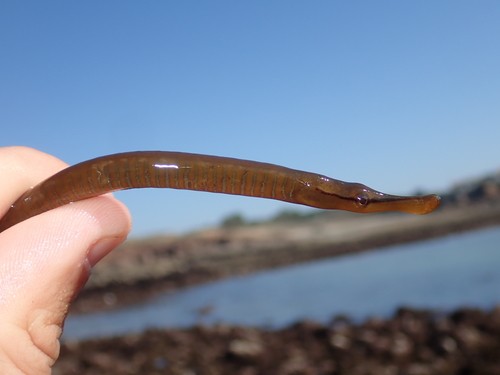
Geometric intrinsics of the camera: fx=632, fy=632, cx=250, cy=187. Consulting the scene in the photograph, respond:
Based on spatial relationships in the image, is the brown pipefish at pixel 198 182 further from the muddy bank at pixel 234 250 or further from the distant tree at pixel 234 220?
the distant tree at pixel 234 220

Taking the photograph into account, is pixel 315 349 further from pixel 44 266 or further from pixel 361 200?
pixel 44 266

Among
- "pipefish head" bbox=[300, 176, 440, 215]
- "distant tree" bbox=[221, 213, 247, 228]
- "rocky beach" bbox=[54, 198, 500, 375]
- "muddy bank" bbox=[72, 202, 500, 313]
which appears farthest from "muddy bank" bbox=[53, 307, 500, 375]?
"distant tree" bbox=[221, 213, 247, 228]

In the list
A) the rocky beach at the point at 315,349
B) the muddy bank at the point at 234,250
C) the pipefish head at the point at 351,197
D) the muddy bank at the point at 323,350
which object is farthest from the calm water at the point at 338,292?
the pipefish head at the point at 351,197

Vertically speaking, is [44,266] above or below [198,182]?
below

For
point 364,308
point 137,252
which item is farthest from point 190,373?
point 137,252

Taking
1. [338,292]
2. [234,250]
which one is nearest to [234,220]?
[234,250]

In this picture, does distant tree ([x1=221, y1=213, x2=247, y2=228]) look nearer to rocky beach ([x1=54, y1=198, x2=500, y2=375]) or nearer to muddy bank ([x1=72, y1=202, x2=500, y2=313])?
muddy bank ([x1=72, y1=202, x2=500, y2=313])

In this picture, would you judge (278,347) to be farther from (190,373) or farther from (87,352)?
(87,352)
